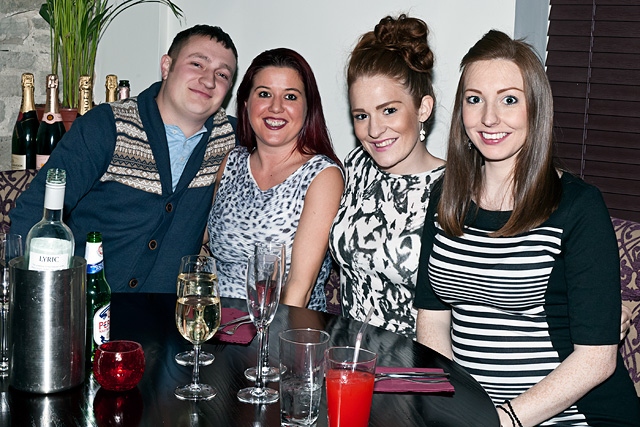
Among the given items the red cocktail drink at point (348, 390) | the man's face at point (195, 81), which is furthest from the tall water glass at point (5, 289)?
the man's face at point (195, 81)

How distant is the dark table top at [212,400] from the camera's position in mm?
1253

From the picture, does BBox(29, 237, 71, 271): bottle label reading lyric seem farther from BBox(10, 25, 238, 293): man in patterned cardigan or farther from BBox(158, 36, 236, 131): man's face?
BBox(158, 36, 236, 131): man's face

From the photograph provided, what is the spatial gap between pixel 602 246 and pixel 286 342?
81 centimetres

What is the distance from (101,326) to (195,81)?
1.21 metres

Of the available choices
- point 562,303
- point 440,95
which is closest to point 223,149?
point 440,95

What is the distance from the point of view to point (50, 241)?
4.26 feet

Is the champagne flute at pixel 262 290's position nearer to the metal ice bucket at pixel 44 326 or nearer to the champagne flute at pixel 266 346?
the champagne flute at pixel 266 346

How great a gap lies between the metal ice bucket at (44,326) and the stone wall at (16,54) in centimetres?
229

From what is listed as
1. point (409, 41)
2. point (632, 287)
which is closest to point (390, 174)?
point (409, 41)

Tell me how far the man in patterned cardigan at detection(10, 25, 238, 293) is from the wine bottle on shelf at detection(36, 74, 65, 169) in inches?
26.9

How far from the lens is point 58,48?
323cm

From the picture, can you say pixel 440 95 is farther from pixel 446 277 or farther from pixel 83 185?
pixel 83 185

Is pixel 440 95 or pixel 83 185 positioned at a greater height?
pixel 440 95

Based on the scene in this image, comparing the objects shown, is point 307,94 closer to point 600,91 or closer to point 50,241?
point 600,91
